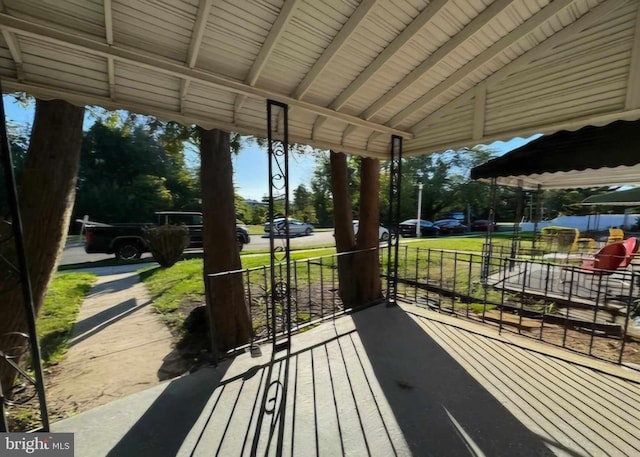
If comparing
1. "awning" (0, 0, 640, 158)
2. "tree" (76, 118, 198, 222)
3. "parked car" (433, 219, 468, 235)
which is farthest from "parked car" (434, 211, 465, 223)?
"awning" (0, 0, 640, 158)

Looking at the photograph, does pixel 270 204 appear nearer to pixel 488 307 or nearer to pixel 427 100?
pixel 427 100

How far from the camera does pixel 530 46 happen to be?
2.63 metres

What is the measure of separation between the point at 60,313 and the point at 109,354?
93.1 inches

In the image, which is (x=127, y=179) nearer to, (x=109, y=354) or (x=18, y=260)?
(x=109, y=354)

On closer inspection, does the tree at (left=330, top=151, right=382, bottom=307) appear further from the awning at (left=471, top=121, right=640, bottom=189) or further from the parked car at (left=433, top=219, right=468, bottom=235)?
the parked car at (left=433, top=219, right=468, bottom=235)

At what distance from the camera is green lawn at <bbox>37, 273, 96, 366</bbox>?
4089 millimetres

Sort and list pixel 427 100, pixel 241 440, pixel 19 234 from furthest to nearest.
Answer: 1. pixel 427 100
2. pixel 241 440
3. pixel 19 234

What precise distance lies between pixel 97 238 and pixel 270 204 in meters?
11.0

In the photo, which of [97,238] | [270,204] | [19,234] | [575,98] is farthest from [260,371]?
[97,238]

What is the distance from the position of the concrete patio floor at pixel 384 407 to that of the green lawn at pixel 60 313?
5.60 feet

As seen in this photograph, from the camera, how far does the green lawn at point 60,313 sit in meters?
4.09

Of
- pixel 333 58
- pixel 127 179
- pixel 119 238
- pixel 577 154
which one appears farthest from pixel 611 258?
pixel 127 179

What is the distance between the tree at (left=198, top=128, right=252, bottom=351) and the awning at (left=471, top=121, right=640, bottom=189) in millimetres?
4323

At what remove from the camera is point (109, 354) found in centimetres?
404
